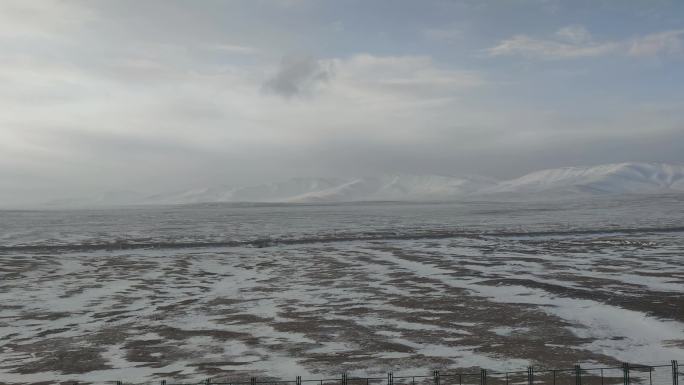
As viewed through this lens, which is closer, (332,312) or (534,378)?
(534,378)

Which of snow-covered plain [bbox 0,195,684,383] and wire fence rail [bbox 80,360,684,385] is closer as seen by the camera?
wire fence rail [bbox 80,360,684,385]

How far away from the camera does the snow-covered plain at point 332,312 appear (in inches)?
683

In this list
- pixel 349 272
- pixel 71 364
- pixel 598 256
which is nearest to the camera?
pixel 71 364

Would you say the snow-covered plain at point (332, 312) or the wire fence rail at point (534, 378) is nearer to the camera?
the wire fence rail at point (534, 378)

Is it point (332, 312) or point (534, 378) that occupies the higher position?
point (534, 378)

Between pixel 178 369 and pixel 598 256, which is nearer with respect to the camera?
pixel 178 369

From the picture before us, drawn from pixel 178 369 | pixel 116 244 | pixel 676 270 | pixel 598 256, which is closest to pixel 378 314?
pixel 178 369

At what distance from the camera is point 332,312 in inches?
998

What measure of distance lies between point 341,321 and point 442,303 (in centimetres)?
634

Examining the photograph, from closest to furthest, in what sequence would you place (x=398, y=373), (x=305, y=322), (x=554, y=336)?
(x=398, y=373)
(x=554, y=336)
(x=305, y=322)

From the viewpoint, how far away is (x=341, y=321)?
920 inches

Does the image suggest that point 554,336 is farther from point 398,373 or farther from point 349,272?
point 349,272

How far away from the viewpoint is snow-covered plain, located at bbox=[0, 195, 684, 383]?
683 inches

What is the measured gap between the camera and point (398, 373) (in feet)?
52.6
